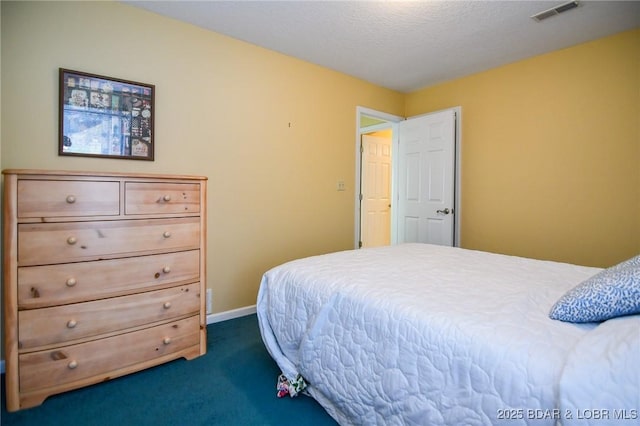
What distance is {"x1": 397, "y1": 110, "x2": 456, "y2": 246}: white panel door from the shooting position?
3.60 meters

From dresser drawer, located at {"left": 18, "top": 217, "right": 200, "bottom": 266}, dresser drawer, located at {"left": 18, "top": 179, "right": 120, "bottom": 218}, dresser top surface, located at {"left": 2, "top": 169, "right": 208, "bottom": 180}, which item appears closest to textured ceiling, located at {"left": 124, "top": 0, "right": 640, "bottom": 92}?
dresser top surface, located at {"left": 2, "top": 169, "right": 208, "bottom": 180}

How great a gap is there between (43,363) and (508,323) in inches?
82.4

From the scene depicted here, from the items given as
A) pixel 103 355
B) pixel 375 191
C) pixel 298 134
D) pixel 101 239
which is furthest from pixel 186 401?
pixel 375 191

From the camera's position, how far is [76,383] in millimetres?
1658

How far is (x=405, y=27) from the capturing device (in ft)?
8.23

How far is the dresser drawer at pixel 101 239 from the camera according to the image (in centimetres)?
155

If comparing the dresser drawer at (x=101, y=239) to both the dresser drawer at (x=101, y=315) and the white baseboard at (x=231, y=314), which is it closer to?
the dresser drawer at (x=101, y=315)

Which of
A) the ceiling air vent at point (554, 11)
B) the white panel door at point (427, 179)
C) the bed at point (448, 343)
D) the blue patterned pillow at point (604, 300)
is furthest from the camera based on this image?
the white panel door at point (427, 179)

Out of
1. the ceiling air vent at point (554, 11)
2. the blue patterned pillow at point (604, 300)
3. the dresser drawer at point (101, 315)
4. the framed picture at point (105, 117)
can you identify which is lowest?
the dresser drawer at point (101, 315)

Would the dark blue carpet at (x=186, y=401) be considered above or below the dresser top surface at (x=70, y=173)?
below

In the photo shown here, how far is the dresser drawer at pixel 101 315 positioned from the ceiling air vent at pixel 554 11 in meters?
3.11

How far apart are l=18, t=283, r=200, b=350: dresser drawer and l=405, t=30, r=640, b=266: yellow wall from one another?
10.1 ft

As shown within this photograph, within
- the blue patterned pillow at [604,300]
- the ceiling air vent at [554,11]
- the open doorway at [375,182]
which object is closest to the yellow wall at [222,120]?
the open doorway at [375,182]

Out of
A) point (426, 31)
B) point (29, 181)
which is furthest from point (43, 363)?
point (426, 31)
